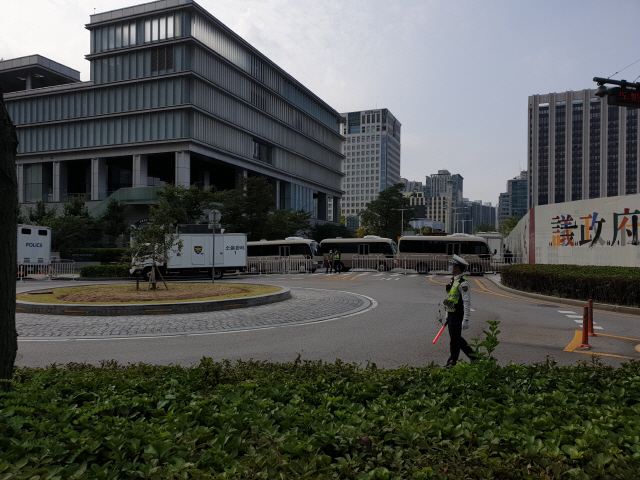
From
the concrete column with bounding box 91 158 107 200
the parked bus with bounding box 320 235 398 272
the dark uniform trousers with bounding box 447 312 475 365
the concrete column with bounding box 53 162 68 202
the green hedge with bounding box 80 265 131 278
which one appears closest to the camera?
the dark uniform trousers with bounding box 447 312 475 365

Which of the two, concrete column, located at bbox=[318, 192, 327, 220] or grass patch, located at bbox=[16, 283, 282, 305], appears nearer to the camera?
grass patch, located at bbox=[16, 283, 282, 305]

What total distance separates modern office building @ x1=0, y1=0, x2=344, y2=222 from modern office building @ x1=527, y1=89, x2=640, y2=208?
4354 inches

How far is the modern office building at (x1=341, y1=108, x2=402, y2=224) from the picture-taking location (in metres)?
187

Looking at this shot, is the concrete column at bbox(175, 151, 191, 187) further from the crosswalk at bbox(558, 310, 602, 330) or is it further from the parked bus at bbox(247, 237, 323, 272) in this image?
the crosswalk at bbox(558, 310, 602, 330)

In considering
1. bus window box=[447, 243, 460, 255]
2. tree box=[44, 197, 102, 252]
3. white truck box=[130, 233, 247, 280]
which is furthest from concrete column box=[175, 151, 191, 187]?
bus window box=[447, 243, 460, 255]

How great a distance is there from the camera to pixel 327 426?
126 inches

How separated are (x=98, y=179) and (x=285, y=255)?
27.7m

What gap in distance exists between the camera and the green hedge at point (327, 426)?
273 centimetres

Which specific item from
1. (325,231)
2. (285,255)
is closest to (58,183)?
(285,255)

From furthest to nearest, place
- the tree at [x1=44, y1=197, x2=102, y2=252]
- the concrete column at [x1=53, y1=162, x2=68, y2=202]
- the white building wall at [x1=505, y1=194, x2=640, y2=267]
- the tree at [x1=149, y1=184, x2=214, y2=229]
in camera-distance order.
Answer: the concrete column at [x1=53, y1=162, x2=68, y2=202] → the tree at [x1=44, y1=197, x2=102, y2=252] → the tree at [x1=149, y1=184, x2=214, y2=229] → the white building wall at [x1=505, y1=194, x2=640, y2=267]

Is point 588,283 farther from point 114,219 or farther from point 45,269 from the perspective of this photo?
point 114,219

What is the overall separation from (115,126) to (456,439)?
2220 inches

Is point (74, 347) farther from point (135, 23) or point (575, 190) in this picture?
point (575, 190)

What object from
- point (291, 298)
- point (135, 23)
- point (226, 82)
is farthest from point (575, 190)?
point (291, 298)
